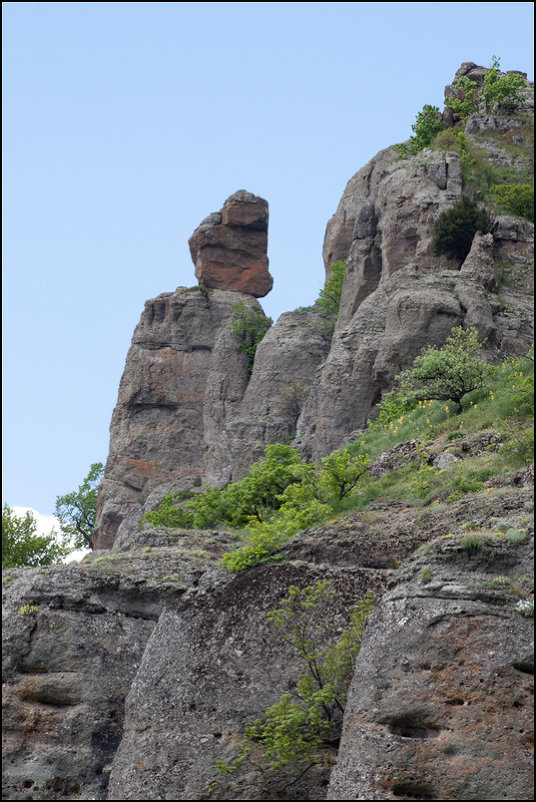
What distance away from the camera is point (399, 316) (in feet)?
140

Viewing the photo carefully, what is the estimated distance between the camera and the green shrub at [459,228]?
45656mm

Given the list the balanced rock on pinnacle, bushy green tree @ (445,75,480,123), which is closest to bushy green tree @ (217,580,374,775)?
the balanced rock on pinnacle

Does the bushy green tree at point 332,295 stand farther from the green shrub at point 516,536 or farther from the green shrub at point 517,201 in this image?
the green shrub at point 516,536

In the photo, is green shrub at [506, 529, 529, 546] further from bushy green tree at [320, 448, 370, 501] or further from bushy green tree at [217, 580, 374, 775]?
A: bushy green tree at [320, 448, 370, 501]

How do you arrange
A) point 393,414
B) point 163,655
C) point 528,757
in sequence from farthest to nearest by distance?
point 393,414
point 163,655
point 528,757

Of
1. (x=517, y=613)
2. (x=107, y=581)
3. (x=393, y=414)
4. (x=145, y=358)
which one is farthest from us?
(x=145, y=358)

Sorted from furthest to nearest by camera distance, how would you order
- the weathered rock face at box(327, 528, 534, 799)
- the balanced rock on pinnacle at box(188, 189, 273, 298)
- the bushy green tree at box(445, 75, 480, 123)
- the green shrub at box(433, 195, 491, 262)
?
1. the balanced rock on pinnacle at box(188, 189, 273, 298)
2. the bushy green tree at box(445, 75, 480, 123)
3. the green shrub at box(433, 195, 491, 262)
4. the weathered rock face at box(327, 528, 534, 799)

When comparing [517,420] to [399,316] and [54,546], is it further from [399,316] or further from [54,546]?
[54,546]

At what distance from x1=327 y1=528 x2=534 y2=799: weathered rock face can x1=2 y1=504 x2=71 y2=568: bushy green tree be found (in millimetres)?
28584

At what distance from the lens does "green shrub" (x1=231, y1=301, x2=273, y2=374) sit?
2152 inches

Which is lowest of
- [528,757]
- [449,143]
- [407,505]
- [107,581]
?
[528,757]

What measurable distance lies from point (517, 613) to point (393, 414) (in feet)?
64.5

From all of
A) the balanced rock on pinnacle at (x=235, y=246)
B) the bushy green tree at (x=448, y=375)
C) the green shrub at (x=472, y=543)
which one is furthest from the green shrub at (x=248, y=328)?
the green shrub at (x=472, y=543)

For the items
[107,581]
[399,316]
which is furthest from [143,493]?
[107,581]
